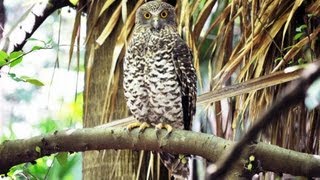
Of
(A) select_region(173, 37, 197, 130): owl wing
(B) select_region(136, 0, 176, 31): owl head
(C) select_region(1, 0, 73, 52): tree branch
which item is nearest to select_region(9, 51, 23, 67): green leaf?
(C) select_region(1, 0, 73, 52): tree branch

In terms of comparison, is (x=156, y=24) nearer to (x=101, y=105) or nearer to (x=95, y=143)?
(x=101, y=105)

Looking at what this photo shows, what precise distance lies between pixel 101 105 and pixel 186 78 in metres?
0.55

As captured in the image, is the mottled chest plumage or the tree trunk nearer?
the mottled chest plumage

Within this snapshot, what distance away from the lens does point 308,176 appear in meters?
1.29

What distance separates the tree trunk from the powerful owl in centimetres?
31

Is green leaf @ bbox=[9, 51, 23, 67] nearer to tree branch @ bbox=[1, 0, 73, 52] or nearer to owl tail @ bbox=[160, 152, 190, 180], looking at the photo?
tree branch @ bbox=[1, 0, 73, 52]

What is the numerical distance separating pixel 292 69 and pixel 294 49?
0.55 metres

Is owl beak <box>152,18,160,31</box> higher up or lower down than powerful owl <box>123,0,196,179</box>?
higher up

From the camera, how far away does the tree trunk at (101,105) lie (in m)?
2.89

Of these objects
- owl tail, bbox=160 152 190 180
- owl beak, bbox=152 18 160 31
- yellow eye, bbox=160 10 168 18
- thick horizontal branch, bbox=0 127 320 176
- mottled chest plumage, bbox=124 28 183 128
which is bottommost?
owl tail, bbox=160 152 190 180

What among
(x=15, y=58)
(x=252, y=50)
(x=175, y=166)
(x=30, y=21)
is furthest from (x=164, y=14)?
(x=15, y=58)

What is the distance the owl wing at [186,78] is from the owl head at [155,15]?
192 mm

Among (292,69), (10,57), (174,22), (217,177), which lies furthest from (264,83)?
(217,177)

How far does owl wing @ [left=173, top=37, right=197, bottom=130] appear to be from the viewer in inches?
102
